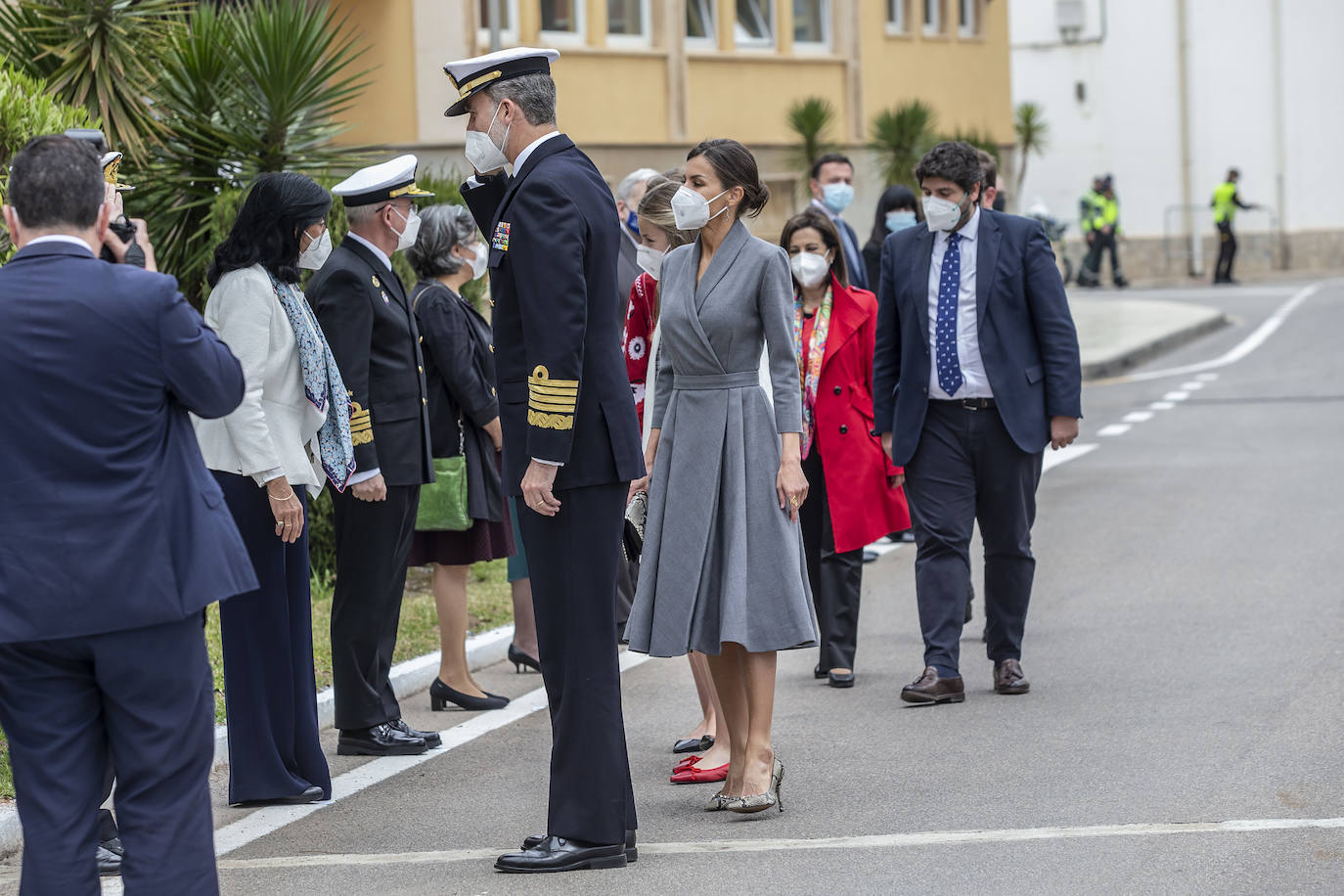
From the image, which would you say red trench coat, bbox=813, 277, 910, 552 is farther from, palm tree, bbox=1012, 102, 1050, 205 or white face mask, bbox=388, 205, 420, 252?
palm tree, bbox=1012, 102, 1050, 205

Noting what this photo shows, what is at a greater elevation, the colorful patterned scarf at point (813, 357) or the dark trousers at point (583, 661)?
the colorful patterned scarf at point (813, 357)

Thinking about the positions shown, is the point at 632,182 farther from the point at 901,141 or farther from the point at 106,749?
the point at 901,141

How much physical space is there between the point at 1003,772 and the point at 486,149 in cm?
252

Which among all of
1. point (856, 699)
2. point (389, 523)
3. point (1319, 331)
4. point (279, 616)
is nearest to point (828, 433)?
point (856, 699)

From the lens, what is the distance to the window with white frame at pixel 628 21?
23.8 metres

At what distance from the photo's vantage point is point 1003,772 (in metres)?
5.95

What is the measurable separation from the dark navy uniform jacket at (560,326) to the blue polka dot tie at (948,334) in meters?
2.38

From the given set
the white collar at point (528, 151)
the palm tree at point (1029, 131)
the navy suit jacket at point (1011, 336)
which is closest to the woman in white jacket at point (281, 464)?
the white collar at point (528, 151)

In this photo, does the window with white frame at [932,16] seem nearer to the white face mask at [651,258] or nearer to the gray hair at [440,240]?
the gray hair at [440,240]

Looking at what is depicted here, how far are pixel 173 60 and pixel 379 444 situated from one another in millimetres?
4488

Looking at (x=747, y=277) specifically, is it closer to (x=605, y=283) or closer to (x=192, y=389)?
(x=605, y=283)

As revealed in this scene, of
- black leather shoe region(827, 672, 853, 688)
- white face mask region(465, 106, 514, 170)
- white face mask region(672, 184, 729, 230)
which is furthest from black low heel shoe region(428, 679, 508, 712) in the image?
white face mask region(465, 106, 514, 170)

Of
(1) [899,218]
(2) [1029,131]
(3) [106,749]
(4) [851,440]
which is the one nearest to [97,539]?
(3) [106,749]

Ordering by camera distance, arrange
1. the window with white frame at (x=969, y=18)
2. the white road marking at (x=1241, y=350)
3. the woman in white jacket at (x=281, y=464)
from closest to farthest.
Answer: the woman in white jacket at (x=281, y=464)
the white road marking at (x=1241, y=350)
the window with white frame at (x=969, y=18)
